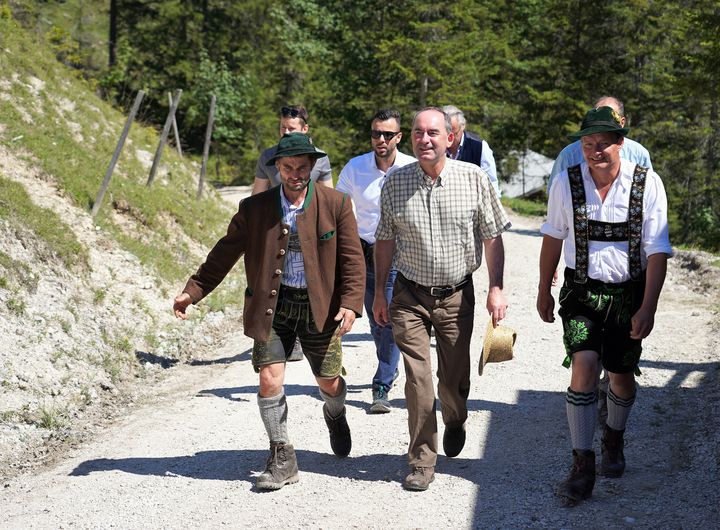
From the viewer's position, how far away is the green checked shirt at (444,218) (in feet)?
18.2

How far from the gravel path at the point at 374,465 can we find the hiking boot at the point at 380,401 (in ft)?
0.24

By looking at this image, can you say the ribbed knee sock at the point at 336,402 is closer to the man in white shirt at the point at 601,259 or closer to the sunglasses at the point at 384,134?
the man in white shirt at the point at 601,259

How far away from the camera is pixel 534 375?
8594 millimetres

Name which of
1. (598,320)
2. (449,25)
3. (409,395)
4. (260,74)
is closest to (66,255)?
(409,395)

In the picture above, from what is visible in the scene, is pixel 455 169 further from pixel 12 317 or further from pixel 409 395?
pixel 12 317

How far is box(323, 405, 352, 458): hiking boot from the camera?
6.11 m

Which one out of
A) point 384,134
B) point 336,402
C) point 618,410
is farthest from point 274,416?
point 384,134

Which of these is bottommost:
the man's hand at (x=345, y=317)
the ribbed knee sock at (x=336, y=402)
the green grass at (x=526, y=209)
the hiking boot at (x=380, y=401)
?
the green grass at (x=526, y=209)

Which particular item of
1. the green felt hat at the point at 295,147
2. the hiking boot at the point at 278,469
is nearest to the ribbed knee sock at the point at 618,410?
the hiking boot at the point at 278,469

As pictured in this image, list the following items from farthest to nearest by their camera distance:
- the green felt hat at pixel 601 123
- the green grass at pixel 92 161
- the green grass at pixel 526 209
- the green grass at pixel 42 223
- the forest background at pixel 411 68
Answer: the forest background at pixel 411 68 → the green grass at pixel 526 209 → the green grass at pixel 92 161 → the green grass at pixel 42 223 → the green felt hat at pixel 601 123

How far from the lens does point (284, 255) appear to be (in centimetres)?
556

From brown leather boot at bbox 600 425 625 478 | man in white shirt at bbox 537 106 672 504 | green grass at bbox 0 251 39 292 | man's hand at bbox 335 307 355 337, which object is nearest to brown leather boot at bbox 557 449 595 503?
man in white shirt at bbox 537 106 672 504

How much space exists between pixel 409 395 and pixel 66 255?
573 centimetres

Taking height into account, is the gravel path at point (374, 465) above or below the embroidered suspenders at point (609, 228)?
below
